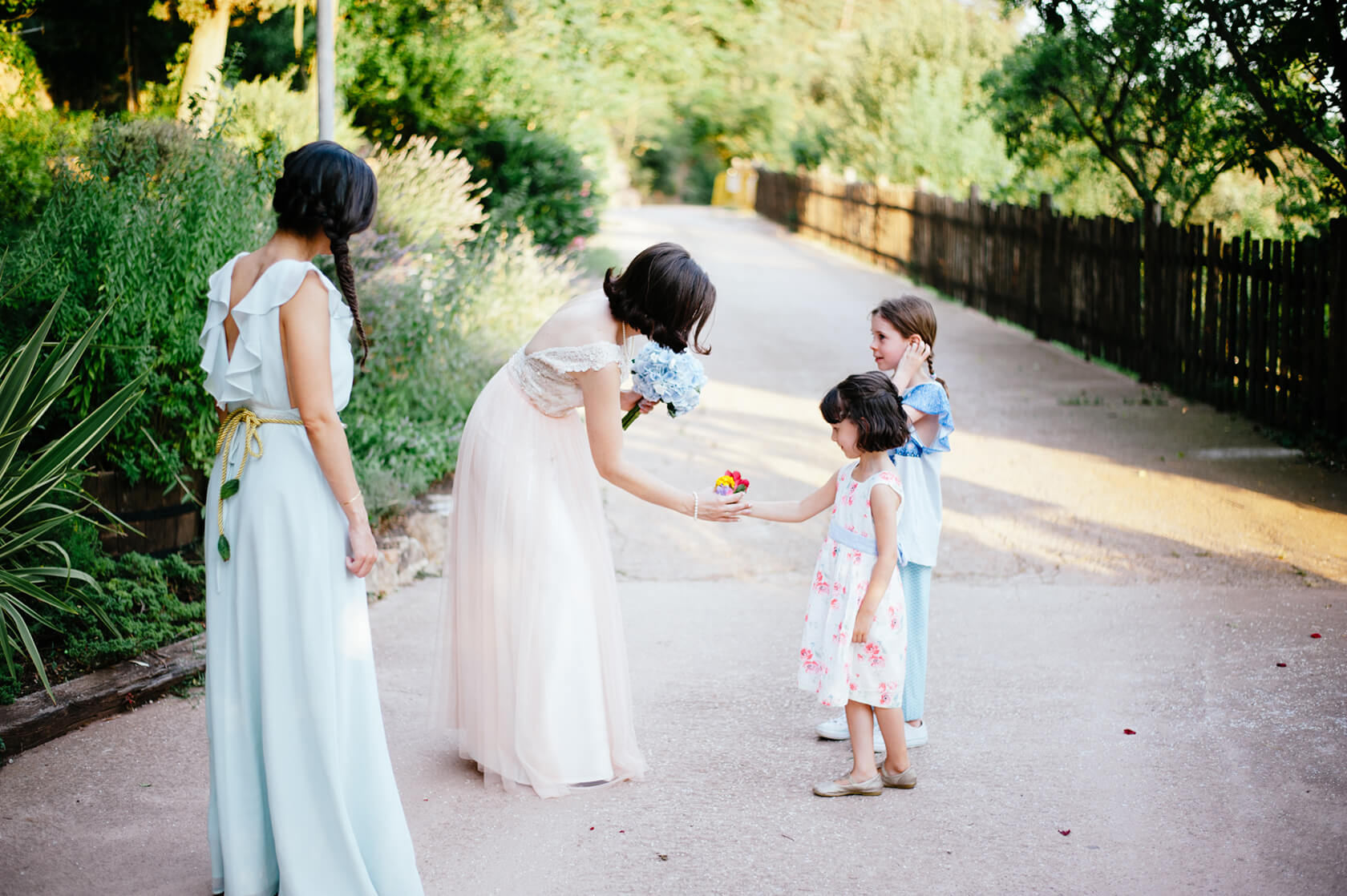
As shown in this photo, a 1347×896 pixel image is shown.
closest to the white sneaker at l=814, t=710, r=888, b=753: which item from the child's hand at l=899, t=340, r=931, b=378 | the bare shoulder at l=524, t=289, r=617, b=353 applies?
the child's hand at l=899, t=340, r=931, b=378

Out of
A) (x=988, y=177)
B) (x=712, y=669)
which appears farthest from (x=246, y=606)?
(x=988, y=177)

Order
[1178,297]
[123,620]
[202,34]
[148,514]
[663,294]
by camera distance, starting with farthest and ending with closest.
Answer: [202,34]
[1178,297]
[148,514]
[123,620]
[663,294]

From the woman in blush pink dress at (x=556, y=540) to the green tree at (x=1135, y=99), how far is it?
6039mm

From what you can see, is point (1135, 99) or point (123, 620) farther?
point (1135, 99)

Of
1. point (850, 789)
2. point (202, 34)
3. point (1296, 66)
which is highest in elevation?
point (202, 34)

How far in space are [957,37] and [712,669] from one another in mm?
25408

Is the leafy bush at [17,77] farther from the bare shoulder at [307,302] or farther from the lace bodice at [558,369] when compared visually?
the bare shoulder at [307,302]

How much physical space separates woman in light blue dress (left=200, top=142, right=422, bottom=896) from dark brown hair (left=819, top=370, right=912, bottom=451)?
151 cm

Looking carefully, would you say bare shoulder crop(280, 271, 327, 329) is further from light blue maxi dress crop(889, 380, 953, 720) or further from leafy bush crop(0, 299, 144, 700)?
light blue maxi dress crop(889, 380, 953, 720)

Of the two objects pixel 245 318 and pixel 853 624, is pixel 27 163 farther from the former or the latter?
pixel 853 624

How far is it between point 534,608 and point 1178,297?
843cm

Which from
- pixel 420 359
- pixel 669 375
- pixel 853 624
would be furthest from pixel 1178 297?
pixel 669 375

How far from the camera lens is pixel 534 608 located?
12.3 feet

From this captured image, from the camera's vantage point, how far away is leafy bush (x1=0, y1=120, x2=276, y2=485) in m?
5.16
